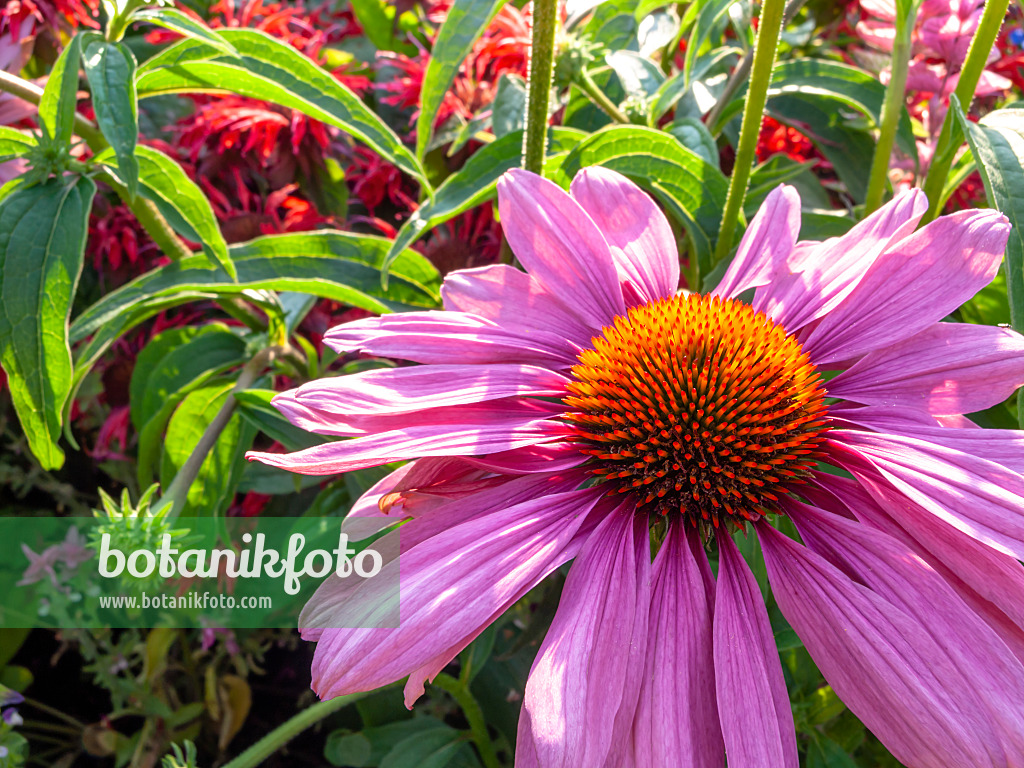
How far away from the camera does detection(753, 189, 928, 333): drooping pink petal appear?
1.80 ft

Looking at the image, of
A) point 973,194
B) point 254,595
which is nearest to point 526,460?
point 254,595

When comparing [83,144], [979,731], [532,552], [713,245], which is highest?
[83,144]

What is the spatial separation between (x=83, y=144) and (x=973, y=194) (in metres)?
0.98

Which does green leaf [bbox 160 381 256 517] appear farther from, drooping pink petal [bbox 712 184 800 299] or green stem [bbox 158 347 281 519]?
drooping pink petal [bbox 712 184 800 299]

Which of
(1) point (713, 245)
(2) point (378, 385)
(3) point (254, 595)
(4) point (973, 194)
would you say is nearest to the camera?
(2) point (378, 385)

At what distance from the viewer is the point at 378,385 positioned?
21.1 inches

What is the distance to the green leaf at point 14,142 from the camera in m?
0.69

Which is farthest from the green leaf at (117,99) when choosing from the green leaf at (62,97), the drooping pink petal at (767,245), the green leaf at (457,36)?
the drooping pink petal at (767,245)

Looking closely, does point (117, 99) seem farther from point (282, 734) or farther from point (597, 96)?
point (282, 734)

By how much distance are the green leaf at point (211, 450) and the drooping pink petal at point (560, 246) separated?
36 centimetres

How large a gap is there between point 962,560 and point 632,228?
31 centimetres

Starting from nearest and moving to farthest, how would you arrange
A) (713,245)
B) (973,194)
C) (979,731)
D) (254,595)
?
(979,731) → (713,245) → (254,595) → (973,194)

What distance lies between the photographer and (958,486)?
433mm

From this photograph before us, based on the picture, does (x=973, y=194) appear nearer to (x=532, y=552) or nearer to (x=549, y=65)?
(x=549, y=65)
